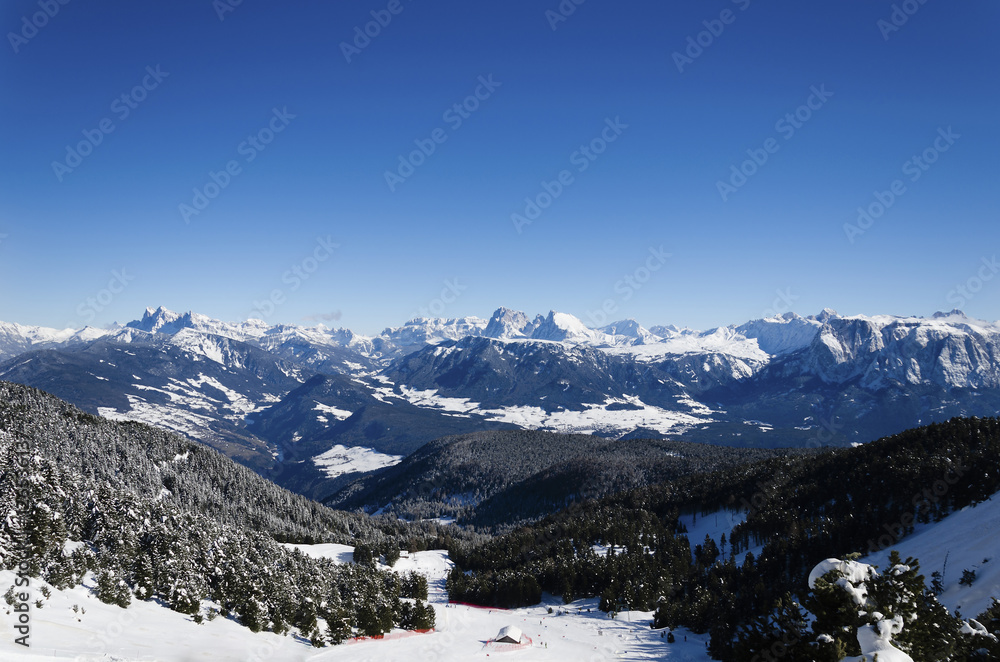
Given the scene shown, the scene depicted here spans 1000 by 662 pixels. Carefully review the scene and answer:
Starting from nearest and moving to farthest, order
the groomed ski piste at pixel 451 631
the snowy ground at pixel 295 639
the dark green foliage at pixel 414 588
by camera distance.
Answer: the snowy ground at pixel 295 639 → the groomed ski piste at pixel 451 631 → the dark green foliage at pixel 414 588

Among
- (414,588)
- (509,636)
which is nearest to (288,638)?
(509,636)

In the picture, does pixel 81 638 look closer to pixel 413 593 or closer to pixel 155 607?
pixel 155 607

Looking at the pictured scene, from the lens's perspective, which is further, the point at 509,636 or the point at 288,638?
the point at 509,636

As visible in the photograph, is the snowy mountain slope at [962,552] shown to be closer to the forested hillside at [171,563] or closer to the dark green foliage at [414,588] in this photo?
the forested hillside at [171,563]

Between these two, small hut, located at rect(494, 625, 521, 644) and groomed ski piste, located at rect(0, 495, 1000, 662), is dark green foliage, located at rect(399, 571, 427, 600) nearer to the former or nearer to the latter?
groomed ski piste, located at rect(0, 495, 1000, 662)

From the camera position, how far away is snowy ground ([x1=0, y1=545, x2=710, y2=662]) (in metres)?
42.5

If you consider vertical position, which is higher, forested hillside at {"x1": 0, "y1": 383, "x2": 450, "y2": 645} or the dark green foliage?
forested hillside at {"x1": 0, "y1": 383, "x2": 450, "y2": 645}

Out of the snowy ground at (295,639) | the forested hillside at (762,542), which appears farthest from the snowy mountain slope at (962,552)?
the snowy ground at (295,639)

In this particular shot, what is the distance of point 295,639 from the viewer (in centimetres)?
7175

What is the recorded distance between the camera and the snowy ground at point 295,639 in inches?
1674

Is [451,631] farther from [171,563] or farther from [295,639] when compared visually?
[171,563]

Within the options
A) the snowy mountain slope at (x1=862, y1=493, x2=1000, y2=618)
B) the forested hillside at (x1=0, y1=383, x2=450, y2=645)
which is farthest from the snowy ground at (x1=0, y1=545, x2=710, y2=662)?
the snowy mountain slope at (x1=862, y1=493, x2=1000, y2=618)

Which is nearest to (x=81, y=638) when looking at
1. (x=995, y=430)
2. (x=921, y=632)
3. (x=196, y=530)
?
(x=196, y=530)

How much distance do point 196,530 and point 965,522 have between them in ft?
463
